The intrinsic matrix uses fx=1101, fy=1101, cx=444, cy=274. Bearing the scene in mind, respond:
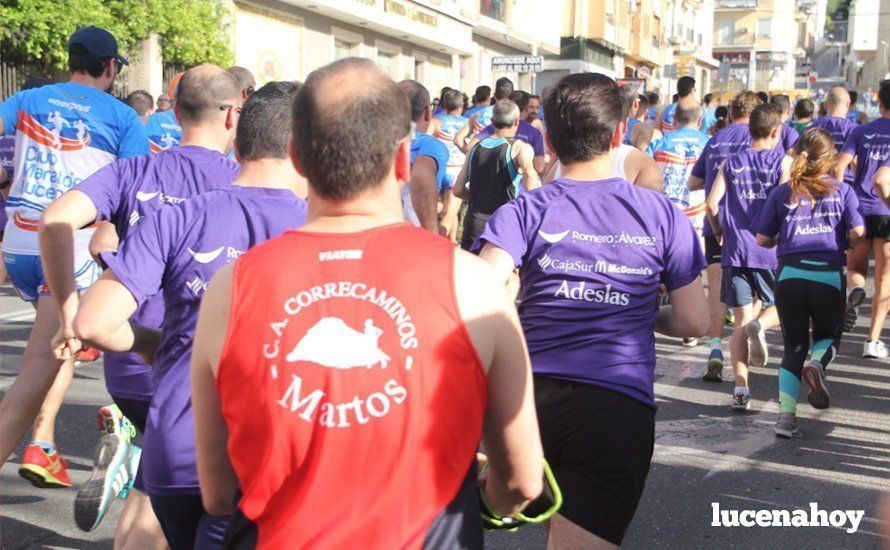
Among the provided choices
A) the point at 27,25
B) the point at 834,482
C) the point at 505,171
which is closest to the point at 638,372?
the point at 834,482

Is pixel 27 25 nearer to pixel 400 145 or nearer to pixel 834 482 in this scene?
pixel 834 482

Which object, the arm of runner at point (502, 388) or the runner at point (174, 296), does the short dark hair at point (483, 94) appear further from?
the arm of runner at point (502, 388)

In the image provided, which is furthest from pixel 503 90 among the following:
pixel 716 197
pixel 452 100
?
pixel 716 197

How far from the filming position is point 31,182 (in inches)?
210

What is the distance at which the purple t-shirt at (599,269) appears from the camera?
11.0ft

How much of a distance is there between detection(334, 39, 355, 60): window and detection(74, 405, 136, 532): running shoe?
22.8 metres

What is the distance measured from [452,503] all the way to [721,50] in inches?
3792

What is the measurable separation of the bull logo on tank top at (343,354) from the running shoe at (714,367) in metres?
6.55

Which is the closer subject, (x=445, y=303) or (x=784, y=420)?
(x=445, y=303)

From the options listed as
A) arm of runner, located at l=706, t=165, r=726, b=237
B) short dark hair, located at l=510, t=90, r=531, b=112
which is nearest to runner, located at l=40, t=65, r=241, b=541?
arm of runner, located at l=706, t=165, r=726, b=237

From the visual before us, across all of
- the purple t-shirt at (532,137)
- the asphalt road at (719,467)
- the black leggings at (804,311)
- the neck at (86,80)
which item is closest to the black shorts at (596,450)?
the asphalt road at (719,467)

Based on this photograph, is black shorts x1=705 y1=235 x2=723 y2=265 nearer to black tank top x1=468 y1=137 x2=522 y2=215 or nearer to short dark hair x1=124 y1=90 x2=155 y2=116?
black tank top x1=468 y1=137 x2=522 y2=215

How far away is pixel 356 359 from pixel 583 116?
5.78 feet

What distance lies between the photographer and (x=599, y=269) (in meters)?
3.35
